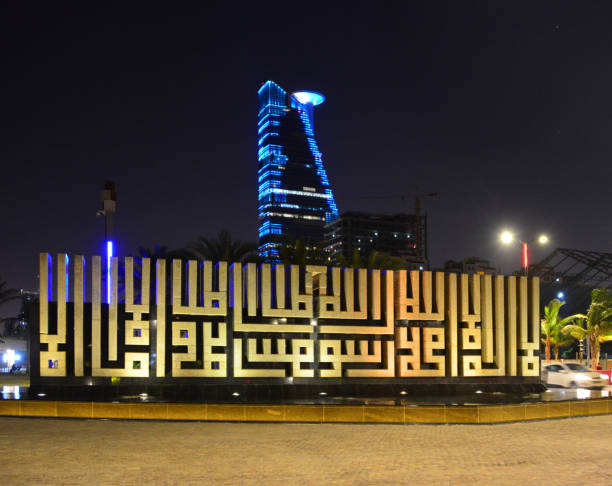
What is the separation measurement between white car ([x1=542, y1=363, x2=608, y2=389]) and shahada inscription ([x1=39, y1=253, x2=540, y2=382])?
17.5 ft

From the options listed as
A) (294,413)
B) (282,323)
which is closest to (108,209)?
(282,323)

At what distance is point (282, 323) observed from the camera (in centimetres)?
2223

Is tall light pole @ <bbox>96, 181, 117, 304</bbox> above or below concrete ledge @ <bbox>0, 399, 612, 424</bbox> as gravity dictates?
above

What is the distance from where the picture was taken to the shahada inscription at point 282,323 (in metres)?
20.6

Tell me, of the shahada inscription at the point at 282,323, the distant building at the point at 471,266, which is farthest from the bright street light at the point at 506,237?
the distant building at the point at 471,266

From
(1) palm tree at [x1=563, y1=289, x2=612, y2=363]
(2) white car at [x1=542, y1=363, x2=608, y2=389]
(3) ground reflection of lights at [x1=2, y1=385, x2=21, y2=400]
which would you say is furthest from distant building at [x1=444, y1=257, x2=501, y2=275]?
(3) ground reflection of lights at [x1=2, y1=385, x2=21, y2=400]

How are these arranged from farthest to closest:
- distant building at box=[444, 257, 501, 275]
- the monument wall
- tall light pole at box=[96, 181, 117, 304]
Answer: distant building at box=[444, 257, 501, 275] < tall light pole at box=[96, 181, 117, 304] < the monument wall

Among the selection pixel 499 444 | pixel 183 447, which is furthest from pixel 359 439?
pixel 183 447

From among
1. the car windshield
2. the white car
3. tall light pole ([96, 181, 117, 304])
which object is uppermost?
tall light pole ([96, 181, 117, 304])

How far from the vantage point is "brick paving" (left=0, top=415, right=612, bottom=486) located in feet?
32.1

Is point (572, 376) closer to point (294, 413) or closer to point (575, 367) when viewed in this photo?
point (575, 367)

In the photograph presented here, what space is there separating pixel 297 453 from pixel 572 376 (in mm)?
21302

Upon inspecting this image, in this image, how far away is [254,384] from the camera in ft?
70.2

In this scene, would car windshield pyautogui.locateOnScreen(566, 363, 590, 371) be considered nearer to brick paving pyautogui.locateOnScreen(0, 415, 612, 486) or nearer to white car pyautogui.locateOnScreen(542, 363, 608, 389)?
white car pyautogui.locateOnScreen(542, 363, 608, 389)
